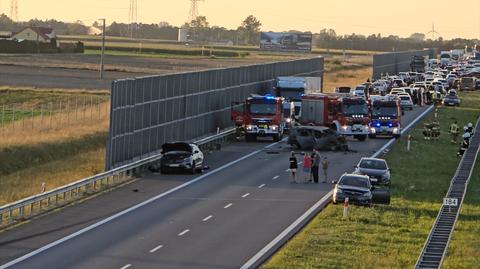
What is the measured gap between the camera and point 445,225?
38.4m

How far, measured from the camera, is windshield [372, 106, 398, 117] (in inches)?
2874

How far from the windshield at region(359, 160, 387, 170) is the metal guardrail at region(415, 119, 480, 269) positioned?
280 centimetres

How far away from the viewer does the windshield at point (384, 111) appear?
73000mm

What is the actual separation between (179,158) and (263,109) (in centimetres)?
1718

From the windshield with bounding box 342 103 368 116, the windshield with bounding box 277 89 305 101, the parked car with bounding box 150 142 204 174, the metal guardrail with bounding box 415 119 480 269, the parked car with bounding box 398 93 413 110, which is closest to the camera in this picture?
the metal guardrail with bounding box 415 119 480 269

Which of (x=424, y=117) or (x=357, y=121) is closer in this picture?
(x=357, y=121)

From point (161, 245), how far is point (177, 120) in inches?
1048

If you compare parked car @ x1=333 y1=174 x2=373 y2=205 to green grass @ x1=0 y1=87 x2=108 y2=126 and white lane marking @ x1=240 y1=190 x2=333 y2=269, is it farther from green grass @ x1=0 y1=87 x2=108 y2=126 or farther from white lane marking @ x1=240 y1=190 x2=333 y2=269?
green grass @ x1=0 y1=87 x2=108 y2=126

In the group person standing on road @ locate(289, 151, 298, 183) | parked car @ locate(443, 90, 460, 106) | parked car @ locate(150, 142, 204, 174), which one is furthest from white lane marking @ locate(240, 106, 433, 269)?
parked car @ locate(443, 90, 460, 106)

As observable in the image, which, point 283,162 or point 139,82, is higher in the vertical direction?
point 139,82

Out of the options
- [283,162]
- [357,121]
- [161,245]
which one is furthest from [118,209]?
[357,121]

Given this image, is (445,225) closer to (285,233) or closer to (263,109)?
(285,233)

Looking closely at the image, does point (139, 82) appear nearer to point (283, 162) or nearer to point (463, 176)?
point (283, 162)

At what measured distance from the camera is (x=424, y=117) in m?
95.4
